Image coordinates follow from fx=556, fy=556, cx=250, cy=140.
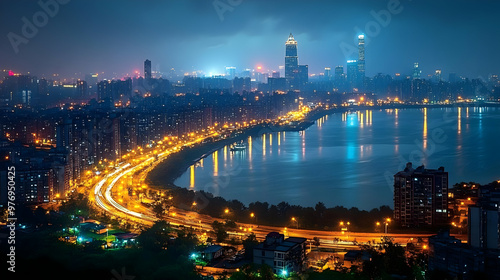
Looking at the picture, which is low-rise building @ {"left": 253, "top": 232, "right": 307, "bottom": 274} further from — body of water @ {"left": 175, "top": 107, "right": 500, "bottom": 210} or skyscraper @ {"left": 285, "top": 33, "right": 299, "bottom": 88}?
skyscraper @ {"left": 285, "top": 33, "right": 299, "bottom": 88}

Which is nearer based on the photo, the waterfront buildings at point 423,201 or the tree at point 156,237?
the tree at point 156,237

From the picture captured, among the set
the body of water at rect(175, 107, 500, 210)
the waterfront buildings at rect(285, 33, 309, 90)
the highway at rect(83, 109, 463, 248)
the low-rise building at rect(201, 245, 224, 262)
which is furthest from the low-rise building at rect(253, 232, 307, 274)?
the waterfront buildings at rect(285, 33, 309, 90)

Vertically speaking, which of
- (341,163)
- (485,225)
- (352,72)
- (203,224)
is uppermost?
(352,72)

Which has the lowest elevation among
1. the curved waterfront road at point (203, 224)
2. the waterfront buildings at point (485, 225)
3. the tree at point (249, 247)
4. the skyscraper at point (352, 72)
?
the curved waterfront road at point (203, 224)

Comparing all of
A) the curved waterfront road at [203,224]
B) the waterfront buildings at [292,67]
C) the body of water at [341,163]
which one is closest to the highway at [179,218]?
the curved waterfront road at [203,224]

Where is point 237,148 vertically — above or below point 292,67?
below

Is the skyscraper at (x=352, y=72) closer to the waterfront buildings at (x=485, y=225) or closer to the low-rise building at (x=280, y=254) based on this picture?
the waterfront buildings at (x=485, y=225)

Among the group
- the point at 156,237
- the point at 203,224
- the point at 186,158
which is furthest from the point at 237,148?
the point at 156,237

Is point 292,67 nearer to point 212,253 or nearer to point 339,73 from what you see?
point 339,73
